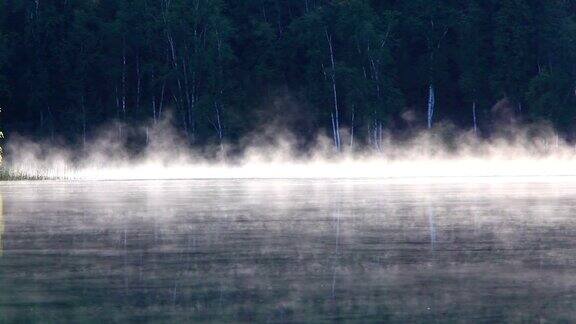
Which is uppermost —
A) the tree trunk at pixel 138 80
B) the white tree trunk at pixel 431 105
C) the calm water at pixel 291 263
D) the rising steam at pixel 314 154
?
the tree trunk at pixel 138 80

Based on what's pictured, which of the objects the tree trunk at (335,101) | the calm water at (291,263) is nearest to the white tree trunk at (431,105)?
the tree trunk at (335,101)

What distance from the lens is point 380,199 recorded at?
25.9m

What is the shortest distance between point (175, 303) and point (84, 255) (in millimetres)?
4194

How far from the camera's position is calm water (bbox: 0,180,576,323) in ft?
30.0

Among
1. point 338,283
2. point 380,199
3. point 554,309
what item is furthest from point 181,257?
point 380,199

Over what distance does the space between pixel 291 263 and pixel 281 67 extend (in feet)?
201

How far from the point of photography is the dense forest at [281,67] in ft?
226

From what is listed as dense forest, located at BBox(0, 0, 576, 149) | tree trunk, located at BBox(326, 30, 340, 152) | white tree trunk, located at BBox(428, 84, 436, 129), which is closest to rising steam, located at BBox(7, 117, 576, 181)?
tree trunk, located at BBox(326, 30, 340, 152)

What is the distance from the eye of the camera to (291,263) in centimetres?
1248

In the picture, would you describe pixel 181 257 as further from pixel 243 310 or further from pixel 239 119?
pixel 239 119

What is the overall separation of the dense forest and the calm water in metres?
45.9

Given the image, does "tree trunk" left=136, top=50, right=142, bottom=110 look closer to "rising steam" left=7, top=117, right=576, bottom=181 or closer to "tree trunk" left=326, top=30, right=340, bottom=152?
"rising steam" left=7, top=117, right=576, bottom=181

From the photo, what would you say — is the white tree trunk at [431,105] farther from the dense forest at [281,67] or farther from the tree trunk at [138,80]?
the tree trunk at [138,80]

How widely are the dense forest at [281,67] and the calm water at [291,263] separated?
45939 millimetres
